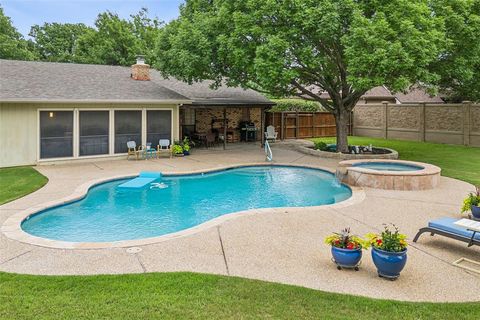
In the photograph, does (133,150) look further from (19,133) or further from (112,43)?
(112,43)

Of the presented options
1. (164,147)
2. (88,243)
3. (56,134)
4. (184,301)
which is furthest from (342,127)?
(184,301)

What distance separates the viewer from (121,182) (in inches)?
519

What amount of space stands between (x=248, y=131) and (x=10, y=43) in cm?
2120

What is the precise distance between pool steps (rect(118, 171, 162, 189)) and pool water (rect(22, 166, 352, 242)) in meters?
0.15

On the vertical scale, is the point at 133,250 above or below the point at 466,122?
below

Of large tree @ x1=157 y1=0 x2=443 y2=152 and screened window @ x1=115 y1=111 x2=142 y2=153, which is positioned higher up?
large tree @ x1=157 y1=0 x2=443 y2=152

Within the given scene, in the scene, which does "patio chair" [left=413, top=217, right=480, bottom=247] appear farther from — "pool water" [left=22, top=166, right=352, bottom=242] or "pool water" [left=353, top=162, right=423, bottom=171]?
"pool water" [left=353, top=162, right=423, bottom=171]

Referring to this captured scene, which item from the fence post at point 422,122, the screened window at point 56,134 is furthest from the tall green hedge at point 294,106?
the screened window at point 56,134

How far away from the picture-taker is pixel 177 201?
37.6ft

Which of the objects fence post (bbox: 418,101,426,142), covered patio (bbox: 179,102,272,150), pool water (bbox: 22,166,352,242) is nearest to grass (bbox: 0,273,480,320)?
pool water (bbox: 22,166,352,242)

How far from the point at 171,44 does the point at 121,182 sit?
798 centimetres

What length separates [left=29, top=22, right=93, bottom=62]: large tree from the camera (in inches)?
1647

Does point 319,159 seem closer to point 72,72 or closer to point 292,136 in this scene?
point 292,136

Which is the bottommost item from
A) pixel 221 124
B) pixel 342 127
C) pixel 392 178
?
pixel 392 178
